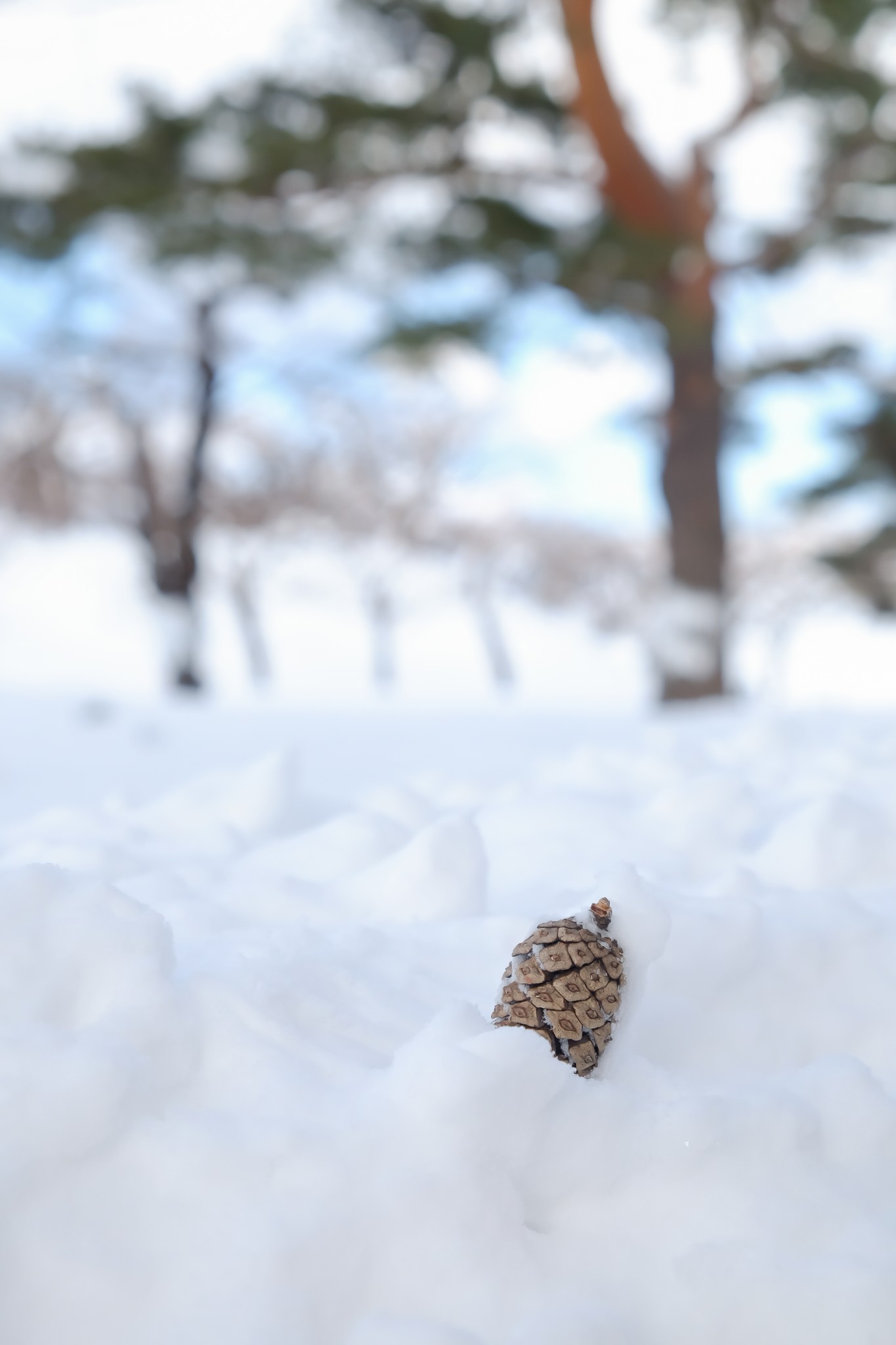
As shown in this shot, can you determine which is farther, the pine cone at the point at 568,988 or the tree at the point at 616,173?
the tree at the point at 616,173

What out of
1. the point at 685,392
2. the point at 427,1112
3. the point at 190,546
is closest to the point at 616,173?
the point at 685,392

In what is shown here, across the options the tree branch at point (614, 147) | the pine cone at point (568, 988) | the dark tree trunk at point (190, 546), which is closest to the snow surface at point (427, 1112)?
the pine cone at point (568, 988)

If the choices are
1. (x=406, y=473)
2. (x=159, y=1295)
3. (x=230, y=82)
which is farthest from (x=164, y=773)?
(x=406, y=473)

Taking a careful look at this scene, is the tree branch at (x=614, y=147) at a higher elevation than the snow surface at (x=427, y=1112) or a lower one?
higher

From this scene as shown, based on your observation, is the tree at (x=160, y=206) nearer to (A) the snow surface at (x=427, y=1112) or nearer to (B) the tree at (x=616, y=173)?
(B) the tree at (x=616, y=173)

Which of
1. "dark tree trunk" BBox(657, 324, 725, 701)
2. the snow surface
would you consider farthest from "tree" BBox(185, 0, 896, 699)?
the snow surface

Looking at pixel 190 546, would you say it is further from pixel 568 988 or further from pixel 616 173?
pixel 568 988
